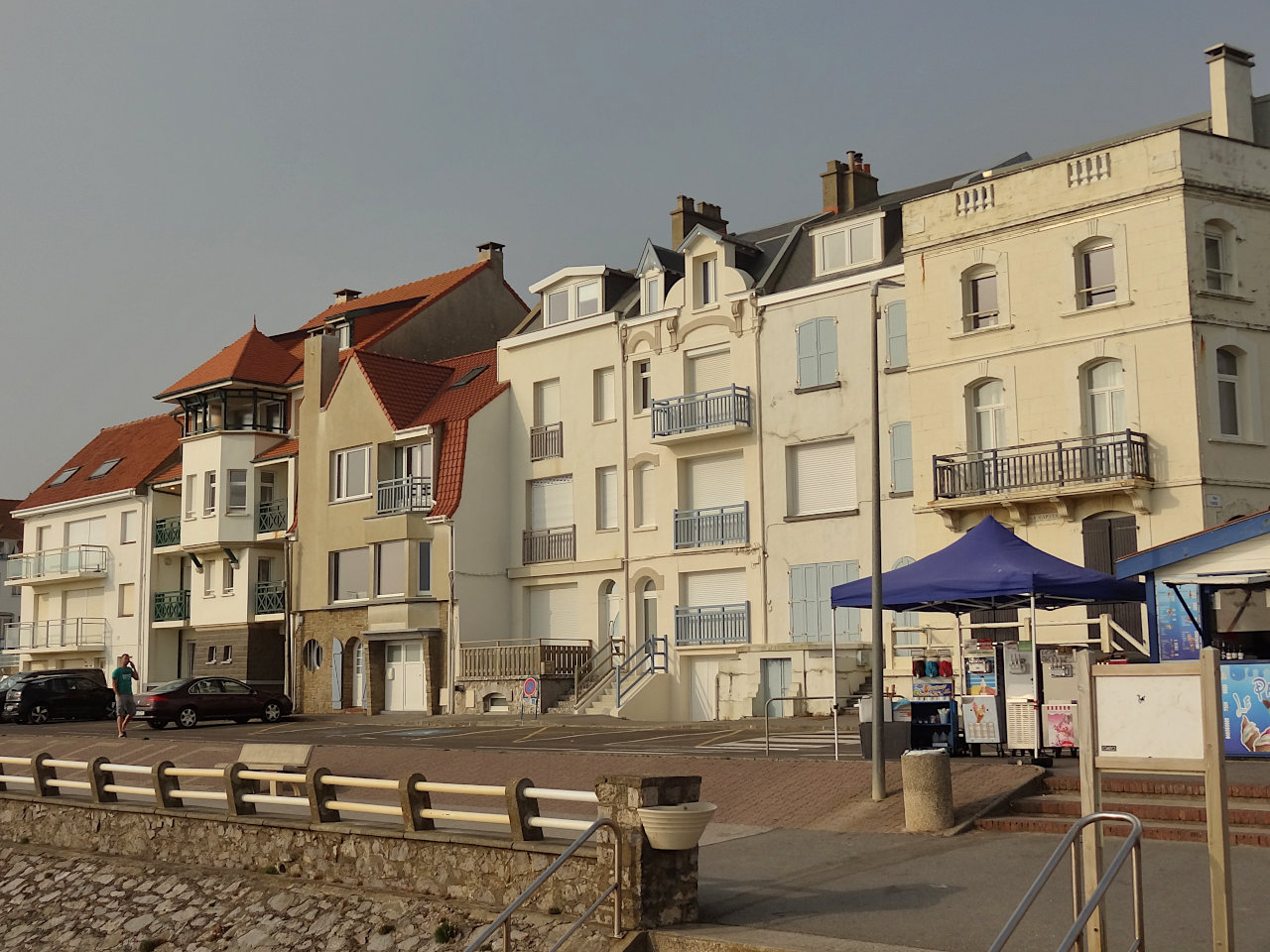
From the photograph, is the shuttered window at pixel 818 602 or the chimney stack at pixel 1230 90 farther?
the shuttered window at pixel 818 602

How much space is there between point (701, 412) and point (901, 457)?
596 centimetres

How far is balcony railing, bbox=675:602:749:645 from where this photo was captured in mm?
34344

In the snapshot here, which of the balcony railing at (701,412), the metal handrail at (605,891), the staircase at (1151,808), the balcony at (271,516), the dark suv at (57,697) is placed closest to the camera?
the metal handrail at (605,891)

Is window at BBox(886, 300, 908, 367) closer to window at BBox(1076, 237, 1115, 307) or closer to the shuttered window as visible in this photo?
window at BBox(1076, 237, 1115, 307)

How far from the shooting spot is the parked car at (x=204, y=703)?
3438 centimetres

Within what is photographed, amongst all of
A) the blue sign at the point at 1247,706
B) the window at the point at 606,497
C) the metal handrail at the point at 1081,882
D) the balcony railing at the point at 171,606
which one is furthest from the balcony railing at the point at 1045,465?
the balcony railing at the point at 171,606

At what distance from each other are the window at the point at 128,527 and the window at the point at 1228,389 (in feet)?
125

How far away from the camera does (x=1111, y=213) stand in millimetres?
27750

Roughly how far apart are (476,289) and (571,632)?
15.0m

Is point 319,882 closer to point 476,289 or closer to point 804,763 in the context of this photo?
point 804,763

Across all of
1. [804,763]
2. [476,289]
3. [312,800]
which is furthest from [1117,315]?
[476,289]

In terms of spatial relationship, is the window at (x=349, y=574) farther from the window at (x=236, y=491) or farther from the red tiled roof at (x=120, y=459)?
the red tiled roof at (x=120, y=459)

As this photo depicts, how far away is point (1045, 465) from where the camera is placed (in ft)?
92.3

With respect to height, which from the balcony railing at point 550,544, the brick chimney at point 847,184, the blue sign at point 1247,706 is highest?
the brick chimney at point 847,184
